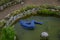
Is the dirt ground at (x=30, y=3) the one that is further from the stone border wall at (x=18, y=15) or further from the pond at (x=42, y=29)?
the pond at (x=42, y=29)

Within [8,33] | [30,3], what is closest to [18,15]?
[30,3]

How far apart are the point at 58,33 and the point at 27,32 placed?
6.86 feet

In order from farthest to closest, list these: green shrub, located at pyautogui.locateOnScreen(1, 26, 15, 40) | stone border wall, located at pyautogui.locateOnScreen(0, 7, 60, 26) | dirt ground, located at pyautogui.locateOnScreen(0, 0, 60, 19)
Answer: dirt ground, located at pyautogui.locateOnScreen(0, 0, 60, 19) → stone border wall, located at pyautogui.locateOnScreen(0, 7, 60, 26) → green shrub, located at pyautogui.locateOnScreen(1, 26, 15, 40)

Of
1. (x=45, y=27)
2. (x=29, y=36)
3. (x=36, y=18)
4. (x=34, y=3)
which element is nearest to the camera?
(x=29, y=36)

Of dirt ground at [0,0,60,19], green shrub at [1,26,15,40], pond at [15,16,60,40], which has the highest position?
green shrub at [1,26,15,40]

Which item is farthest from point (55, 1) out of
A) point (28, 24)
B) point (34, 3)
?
point (28, 24)

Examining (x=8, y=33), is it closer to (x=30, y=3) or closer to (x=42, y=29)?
(x=42, y=29)

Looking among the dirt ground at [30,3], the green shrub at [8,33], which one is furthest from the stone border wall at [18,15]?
the green shrub at [8,33]

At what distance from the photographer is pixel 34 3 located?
19547 mm

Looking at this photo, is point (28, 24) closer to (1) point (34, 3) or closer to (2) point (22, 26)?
(2) point (22, 26)

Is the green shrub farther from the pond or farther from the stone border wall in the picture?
the stone border wall

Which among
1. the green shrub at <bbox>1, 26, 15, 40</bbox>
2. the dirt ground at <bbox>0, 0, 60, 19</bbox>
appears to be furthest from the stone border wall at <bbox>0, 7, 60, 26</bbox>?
the green shrub at <bbox>1, 26, 15, 40</bbox>

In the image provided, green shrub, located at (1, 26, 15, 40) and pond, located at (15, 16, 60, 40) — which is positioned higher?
green shrub, located at (1, 26, 15, 40)

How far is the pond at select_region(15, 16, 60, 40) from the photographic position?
49.7 feet
